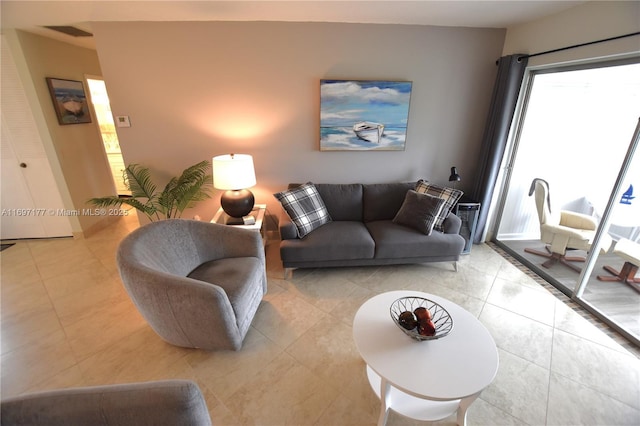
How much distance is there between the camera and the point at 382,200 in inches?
121

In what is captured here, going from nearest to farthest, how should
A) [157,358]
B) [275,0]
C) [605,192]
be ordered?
[157,358] → [275,0] → [605,192]

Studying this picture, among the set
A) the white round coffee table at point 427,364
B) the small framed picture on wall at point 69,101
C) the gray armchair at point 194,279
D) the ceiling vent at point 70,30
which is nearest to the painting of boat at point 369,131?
the gray armchair at point 194,279

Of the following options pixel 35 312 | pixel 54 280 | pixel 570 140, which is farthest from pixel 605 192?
pixel 54 280

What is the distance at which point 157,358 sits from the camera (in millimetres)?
1794

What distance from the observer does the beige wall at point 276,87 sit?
2.68 metres

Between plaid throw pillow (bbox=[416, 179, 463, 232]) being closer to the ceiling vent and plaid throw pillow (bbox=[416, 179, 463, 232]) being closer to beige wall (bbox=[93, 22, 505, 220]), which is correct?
beige wall (bbox=[93, 22, 505, 220])

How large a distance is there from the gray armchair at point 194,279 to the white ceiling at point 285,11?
1887mm

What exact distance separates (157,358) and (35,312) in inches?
52.8

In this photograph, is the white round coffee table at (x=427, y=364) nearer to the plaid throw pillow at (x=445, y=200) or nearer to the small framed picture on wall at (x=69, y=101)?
the plaid throw pillow at (x=445, y=200)

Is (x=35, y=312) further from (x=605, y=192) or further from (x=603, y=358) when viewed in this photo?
(x=605, y=192)

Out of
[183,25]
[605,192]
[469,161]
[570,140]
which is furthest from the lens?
[469,161]

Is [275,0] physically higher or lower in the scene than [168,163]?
higher

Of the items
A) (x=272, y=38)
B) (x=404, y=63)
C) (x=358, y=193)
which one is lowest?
(x=358, y=193)

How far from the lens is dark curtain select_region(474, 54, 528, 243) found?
273cm
